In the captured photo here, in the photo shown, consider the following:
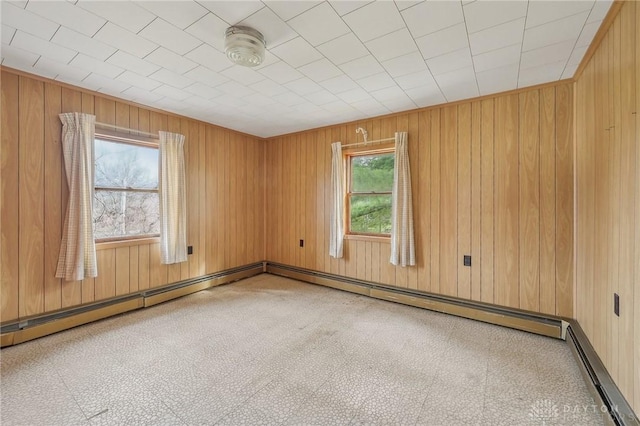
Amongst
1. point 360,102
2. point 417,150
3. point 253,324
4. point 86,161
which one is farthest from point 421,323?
point 86,161

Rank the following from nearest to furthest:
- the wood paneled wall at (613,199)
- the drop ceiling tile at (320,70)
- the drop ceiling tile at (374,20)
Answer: the wood paneled wall at (613,199)
the drop ceiling tile at (374,20)
the drop ceiling tile at (320,70)

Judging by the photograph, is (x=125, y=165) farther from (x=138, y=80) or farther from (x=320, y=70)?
(x=320, y=70)

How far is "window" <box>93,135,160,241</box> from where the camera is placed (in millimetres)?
3053

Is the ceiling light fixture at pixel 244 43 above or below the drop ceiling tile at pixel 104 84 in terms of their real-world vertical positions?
below

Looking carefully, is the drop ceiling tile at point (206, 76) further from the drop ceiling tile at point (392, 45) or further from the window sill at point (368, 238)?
the window sill at point (368, 238)

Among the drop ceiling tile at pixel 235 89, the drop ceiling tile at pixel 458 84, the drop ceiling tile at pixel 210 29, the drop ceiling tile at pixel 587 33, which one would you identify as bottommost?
the drop ceiling tile at pixel 587 33

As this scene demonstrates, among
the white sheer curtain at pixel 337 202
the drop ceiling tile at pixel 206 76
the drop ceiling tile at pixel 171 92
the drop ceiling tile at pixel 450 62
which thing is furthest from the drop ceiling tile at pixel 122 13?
the white sheer curtain at pixel 337 202

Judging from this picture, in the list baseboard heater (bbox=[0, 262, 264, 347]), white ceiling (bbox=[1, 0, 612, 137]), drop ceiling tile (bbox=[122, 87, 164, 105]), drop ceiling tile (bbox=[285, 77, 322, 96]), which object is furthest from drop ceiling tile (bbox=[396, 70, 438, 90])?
baseboard heater (bbox=[0, 262, 264, 347])

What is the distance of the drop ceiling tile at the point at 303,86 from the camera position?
2.67 metres

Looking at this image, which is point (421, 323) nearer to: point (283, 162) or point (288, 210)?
point (288, 210)

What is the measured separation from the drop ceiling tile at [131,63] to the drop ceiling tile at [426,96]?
2470 millimetres

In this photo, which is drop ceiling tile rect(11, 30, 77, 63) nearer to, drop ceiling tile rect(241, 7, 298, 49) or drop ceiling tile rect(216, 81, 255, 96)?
drop ceiling tile rect(216, 81, 255, 96)

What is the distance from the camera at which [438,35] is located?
6.34ft

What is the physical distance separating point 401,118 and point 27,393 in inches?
166
